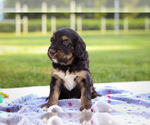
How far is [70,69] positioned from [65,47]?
26 centimetres

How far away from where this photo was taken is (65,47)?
250cm

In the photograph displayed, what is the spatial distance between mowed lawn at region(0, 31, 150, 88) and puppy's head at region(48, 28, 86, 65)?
9.25ft

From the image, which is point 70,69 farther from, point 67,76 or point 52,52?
point 52,52

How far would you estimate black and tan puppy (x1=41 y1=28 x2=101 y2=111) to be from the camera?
2.52 m

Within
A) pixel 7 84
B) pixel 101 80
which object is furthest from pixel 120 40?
pixel 7 84

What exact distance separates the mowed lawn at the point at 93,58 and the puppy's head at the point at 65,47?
9.25 feet

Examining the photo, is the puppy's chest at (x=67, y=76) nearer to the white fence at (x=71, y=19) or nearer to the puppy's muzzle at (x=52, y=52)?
the puppy's muzzle at (x=52, y=52)

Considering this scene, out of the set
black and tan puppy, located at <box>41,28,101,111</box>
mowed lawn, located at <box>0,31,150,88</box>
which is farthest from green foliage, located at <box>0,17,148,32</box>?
black and tan puppy, located at <box>41,28,101,111</box>

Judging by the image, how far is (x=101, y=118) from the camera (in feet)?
7.03

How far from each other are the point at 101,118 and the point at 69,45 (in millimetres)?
787

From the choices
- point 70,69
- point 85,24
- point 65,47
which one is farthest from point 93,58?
point 65,47

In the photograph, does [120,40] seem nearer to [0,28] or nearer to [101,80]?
[0,28]

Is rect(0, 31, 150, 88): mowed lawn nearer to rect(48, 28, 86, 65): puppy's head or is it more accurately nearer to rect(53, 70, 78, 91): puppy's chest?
rect(53, 70, 78, 91): puppy's chest

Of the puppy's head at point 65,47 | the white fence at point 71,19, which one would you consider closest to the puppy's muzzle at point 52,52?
the puppy's head at point 65,47
